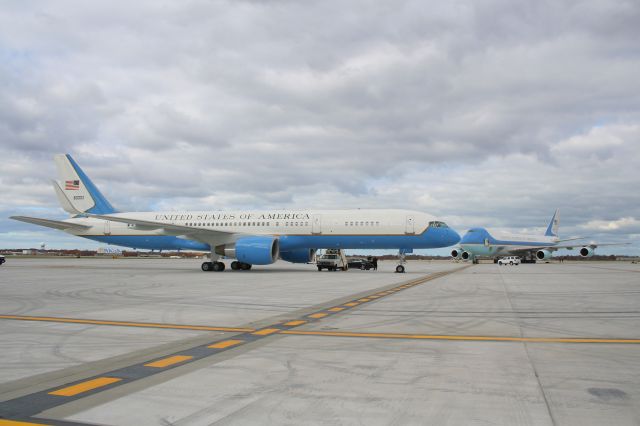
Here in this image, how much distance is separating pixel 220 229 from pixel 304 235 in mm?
6504

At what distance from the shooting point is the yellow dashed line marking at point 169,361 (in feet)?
20.0

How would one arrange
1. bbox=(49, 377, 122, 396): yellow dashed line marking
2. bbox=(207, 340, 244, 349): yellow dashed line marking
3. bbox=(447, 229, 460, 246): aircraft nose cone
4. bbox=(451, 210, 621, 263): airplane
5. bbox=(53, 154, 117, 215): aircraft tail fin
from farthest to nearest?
bbox=(451, 210, 621, 263): airplane → bbox=(53, 154, 117, 215): aircraft tail fin → bbox=(447, 229, 460, 246): aircraft nose cone → bbox=(207, 340, 244, 349): yellow dashed line marking → bbox=(49, 377, 122, 396): yellow dashed line marking

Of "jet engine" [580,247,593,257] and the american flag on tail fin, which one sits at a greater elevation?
the american flag on tail fin

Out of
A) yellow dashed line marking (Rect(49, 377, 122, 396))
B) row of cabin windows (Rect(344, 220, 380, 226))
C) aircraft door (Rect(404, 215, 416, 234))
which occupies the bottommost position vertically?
yellow dashed line marking (Rect(49, 377, 122, 396))

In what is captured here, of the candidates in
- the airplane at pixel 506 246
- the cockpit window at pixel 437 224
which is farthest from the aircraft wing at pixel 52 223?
the airplane at pixel 506 246

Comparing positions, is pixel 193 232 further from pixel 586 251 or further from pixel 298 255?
pixel 586 251

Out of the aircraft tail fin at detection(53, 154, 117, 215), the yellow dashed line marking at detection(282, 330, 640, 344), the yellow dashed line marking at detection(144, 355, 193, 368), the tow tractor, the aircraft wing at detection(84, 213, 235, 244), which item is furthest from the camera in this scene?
the aircraft tail fin at detection(53, 154, 117, 215)

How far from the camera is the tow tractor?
38219mm

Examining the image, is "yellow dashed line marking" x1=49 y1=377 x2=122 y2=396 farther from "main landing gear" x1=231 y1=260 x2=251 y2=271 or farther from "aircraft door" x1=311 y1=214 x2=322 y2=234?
"main landing gear" x1=231 y1=260 x2=251 y2=271

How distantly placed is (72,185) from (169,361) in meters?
37.6

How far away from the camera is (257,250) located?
31.1m

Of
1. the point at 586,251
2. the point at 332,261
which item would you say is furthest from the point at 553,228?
the point at 332,261

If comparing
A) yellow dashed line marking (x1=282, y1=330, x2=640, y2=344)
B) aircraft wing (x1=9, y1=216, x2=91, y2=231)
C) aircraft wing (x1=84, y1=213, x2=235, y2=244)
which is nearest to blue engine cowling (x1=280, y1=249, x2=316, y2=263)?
aircraft wing (x1=84, y1=213, x2=235, y2=244)

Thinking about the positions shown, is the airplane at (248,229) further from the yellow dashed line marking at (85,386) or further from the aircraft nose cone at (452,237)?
the yellow dashed line marking at (85,386)
